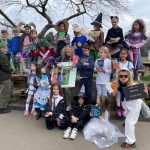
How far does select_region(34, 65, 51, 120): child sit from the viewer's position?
722 cm

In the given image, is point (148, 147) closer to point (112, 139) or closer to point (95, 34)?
point (112, 139)

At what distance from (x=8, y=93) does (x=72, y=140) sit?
2.69 metres

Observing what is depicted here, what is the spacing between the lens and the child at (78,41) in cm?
782

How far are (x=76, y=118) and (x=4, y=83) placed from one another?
247 cm

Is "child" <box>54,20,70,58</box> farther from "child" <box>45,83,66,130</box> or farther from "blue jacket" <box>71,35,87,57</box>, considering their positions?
"child" <box>45,83,66,130</box>

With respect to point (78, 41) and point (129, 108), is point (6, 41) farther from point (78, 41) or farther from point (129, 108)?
point (129, 108)

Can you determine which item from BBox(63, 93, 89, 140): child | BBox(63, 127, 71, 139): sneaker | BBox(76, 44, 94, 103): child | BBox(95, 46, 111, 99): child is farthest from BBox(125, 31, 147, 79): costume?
BBox(63, 127, 71, 139): sneaker

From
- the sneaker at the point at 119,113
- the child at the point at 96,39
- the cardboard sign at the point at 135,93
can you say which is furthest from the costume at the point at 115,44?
the cardboard sign at the point at 135,93

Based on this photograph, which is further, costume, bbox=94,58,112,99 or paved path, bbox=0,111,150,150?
costume, bbox=94,58,112,99

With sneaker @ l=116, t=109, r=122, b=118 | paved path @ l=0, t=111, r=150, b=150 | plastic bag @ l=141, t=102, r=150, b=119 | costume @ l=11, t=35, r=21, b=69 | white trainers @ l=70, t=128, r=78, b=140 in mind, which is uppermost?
costume @ l=11, t=35, r=21, b=69

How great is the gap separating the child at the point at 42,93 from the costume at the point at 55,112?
44 cm

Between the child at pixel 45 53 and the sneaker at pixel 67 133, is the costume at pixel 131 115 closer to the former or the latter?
the sneaker at pixel 67 133

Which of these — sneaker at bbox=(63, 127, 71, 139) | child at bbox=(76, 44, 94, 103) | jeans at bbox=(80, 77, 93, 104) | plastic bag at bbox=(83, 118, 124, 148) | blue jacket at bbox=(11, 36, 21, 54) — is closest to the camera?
plastic bag at bbox=(83, 118, 124, 148)

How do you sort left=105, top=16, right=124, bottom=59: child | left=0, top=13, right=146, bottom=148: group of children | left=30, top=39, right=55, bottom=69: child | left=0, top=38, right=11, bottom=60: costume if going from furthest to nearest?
left=0, top=38, right=11, bottom=60: costume < left=30, top=39, right=55, bottom=69: child < left=105, top=16, right=124, bottom=59: child < left=0, top=13, right=146, bottom=148: group of children
